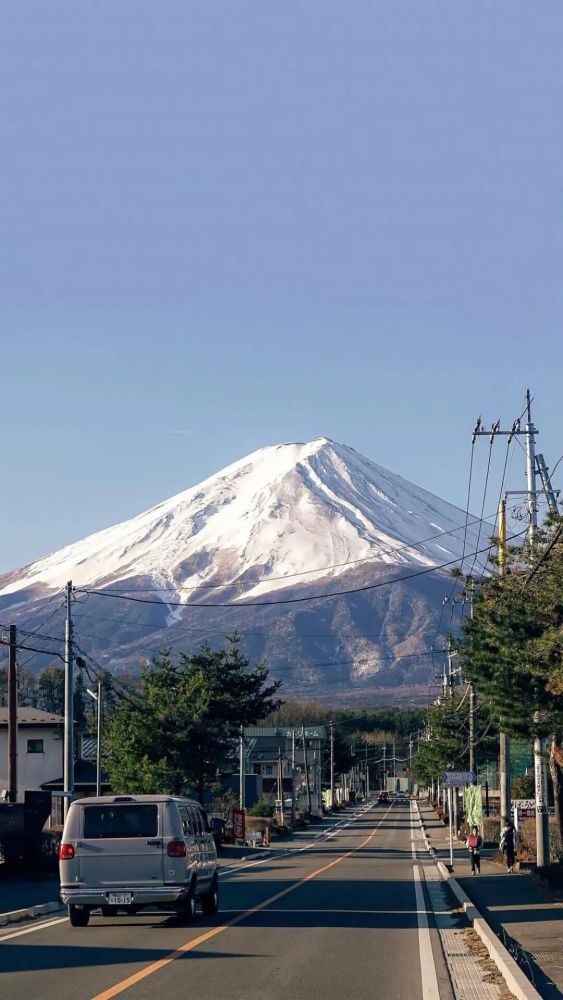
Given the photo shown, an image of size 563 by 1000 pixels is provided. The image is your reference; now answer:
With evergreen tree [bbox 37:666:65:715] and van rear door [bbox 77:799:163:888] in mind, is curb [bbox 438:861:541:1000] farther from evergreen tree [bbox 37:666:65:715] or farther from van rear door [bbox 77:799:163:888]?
evergreen tree [bbox 37:666:65:715]

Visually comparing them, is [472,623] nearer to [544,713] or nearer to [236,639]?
[544,713]

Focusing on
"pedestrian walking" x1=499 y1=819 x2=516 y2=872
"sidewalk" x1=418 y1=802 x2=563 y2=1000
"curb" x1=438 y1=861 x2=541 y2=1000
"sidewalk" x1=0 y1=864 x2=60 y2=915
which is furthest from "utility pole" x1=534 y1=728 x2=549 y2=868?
"sidewalk" x1=0 y1=864 x2=60 y2=915

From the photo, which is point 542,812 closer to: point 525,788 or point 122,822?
point 122,822

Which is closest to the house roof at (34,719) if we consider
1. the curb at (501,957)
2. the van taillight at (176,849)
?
the curb at (501,957)

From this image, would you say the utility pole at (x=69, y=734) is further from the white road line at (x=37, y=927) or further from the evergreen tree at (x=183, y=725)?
the white road line at (x=37, y=927)

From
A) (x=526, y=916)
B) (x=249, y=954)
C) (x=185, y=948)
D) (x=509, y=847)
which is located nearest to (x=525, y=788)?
(x=509, y=847)

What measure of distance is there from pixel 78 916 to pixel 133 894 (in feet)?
5.43

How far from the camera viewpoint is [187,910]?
19.6 meters

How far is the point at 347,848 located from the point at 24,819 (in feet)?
87.9

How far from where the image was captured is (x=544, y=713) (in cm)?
2497

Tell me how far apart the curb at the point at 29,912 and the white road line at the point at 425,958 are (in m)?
6.70

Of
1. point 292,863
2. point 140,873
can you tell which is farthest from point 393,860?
point 140,873

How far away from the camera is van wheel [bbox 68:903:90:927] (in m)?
19.7

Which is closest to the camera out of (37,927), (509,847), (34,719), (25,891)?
(37,927)
